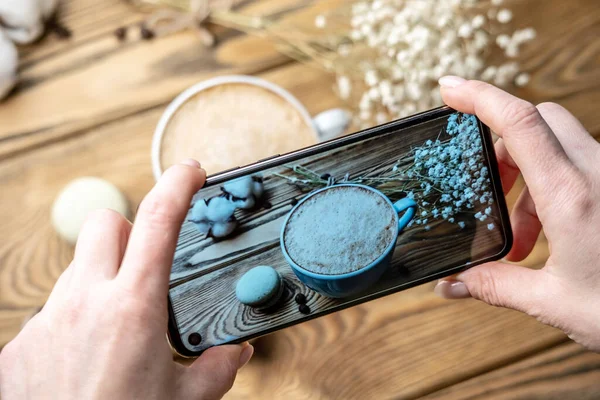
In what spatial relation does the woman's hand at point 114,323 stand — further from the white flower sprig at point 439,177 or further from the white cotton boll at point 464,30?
the white cotton boll at point 464,30

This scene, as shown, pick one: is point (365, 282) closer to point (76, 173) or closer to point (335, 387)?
point (335, 387)

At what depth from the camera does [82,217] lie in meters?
0.67

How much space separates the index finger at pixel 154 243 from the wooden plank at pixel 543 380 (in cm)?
42

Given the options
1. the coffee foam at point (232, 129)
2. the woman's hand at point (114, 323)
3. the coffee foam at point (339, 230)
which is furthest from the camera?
the coffee foam at point (232, 129)

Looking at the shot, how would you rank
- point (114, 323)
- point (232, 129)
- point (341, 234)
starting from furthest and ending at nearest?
1. point (232, 129)
2. point (341, 234)
3. point (114, 323)

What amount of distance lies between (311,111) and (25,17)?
39 centimetres

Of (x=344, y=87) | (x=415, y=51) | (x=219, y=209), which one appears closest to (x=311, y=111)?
(x=344, y=87)

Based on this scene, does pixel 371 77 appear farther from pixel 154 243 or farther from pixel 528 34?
pixel 154 243

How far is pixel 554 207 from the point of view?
495 millimetres

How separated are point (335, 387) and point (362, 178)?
29cm

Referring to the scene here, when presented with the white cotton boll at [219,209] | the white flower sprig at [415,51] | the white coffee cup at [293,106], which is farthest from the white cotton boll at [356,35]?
Result: the white cotton boll at [219,209]

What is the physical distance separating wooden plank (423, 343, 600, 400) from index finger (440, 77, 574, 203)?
11.7 inches

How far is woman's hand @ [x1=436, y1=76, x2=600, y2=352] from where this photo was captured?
492 millimetres

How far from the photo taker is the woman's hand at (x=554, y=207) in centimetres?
49
